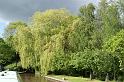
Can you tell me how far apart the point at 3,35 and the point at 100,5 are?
1988 inches

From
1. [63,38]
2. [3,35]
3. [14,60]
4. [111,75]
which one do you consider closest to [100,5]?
[63,38]

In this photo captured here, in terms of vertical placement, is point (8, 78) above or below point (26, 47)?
below

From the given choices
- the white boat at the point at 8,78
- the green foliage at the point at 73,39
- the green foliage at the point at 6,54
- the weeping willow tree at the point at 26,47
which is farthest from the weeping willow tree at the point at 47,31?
the white boat at the point at 8,78

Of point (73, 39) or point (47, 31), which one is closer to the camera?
point (73, 39)

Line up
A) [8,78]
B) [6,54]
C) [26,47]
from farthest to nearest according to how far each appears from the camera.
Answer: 1. [6,54]
2. [26,47]
3. [8,78]

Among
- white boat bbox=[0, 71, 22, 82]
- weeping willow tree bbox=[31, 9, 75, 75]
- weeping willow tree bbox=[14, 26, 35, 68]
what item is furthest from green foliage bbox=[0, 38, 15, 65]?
white boat bbox=[0, 71, 22, 82]

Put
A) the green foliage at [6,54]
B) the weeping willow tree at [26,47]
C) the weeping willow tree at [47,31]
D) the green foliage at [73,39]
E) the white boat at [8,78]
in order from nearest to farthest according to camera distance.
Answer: the white boat at [8,78], the green foliage at [73,39], the weeping willow tree at [47,31], the weeping willow tree at [26,47], the green foliage at [6,54]

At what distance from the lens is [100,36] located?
56250 millimetres

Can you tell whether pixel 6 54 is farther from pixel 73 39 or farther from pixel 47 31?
pixel 73 39

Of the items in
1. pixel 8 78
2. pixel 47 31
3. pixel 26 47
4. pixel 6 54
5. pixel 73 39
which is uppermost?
pixel 47 31

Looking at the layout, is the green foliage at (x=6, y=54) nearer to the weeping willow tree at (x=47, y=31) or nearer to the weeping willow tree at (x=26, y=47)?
the weeping willow tree at (x=26, y=47)

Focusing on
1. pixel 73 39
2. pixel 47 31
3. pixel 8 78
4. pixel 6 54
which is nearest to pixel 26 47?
pixel 47 31

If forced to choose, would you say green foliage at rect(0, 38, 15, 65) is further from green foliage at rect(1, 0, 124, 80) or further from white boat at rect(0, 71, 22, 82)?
white boat at rect(0, 71, 22, 82)

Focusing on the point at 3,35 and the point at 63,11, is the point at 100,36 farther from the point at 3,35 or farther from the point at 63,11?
the point at 3,35
